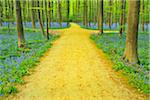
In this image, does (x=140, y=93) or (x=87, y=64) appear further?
(x=87, y=64)

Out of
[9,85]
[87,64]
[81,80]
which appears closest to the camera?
[9,85]

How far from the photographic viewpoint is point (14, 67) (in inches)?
432

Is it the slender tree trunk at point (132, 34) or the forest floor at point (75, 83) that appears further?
the slender tree trunk at point (132, 34)

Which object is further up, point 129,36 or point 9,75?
point 129,36

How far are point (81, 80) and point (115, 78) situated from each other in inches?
59.6

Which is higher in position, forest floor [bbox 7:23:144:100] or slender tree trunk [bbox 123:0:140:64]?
slender tree trunk [bbox 123:0:140:64]

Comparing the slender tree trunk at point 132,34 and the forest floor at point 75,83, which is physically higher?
the slender tree trunk at point 132,34

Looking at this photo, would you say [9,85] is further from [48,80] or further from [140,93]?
[140,93]

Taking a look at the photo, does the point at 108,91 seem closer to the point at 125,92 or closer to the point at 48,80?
the point at 125,92

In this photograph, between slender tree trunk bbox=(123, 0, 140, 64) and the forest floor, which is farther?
slender tree trunk bbox=(123, 0, 140, 64)

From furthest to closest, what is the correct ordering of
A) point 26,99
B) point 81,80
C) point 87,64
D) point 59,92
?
point 87,64 < point 81,80 < point 59,92 < point 26,99

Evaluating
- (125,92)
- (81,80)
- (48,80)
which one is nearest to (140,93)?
(125,92)

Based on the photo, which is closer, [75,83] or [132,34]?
[75,83]

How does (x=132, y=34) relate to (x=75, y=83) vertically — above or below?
above
